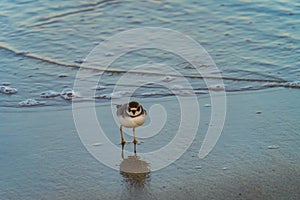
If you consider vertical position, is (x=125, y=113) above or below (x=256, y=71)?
below

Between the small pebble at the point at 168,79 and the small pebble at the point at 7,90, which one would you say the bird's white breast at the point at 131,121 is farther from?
the small pebble at the point at 7,90

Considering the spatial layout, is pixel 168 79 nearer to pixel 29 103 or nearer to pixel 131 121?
pixel 29 103

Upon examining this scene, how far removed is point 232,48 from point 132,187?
4.10 metres

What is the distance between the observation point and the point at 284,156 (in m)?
5.33

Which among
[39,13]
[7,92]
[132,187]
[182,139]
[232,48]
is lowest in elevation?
[132,187]

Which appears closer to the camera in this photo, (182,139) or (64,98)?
(182,139)

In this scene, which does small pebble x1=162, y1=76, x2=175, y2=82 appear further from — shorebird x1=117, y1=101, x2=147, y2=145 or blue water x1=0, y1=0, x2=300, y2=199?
shorebird x1=117, y1=101, x2=147, y2=145

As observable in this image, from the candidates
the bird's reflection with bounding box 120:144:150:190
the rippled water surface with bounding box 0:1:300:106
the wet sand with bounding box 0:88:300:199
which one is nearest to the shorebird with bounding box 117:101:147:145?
the wet sand with bounding box 0:88:300:199

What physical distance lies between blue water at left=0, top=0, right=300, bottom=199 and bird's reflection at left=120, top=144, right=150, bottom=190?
0.12 meters

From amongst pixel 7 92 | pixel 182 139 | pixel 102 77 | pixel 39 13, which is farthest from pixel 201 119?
pixel 39 13

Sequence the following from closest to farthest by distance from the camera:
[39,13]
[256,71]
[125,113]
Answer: [125,113]
[256,71]
[39,13]

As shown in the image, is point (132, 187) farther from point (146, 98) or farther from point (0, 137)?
point (146, 98)

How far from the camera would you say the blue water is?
5.37 meters

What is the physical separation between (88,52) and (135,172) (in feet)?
12.7
